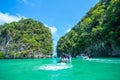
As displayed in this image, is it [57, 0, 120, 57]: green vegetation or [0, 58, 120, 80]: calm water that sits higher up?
[57, 0, 120, 57]: green vegetation

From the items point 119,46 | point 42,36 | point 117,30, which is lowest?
point 119,46

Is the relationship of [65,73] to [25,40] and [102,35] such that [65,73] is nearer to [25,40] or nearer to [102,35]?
[102,35]

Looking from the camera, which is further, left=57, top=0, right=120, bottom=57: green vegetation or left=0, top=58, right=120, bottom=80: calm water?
left=57, top=0, right=120, bottom=57: green vegetation

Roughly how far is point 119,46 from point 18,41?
66.2 m

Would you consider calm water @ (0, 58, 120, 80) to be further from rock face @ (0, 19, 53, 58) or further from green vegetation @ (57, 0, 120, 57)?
rock face @ (0, 19, 53, 58)

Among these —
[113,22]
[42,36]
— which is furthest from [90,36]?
[42,36]

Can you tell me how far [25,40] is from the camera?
107 metres

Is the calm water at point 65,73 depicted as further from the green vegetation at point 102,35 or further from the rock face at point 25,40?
the rock face at point 25,40

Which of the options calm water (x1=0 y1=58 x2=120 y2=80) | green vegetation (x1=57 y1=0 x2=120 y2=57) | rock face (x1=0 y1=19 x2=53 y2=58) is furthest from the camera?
rock face (x1=0 y1=19 x2=53 y2=58)

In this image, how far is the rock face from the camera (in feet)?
344

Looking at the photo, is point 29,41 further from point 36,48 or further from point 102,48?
point 102,48

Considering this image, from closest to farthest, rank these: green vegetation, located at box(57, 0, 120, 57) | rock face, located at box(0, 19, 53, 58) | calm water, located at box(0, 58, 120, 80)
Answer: calm water, located at box(0, 58, 120, 80)
green vegetation, located at box(57, 0, 120, 57)
rock face, located at box(0, 19, 53, 58)

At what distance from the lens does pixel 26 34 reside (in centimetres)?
11331

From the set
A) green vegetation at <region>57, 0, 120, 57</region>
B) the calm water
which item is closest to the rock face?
green vegetation at <region>57, 0, 120, 57</region>
